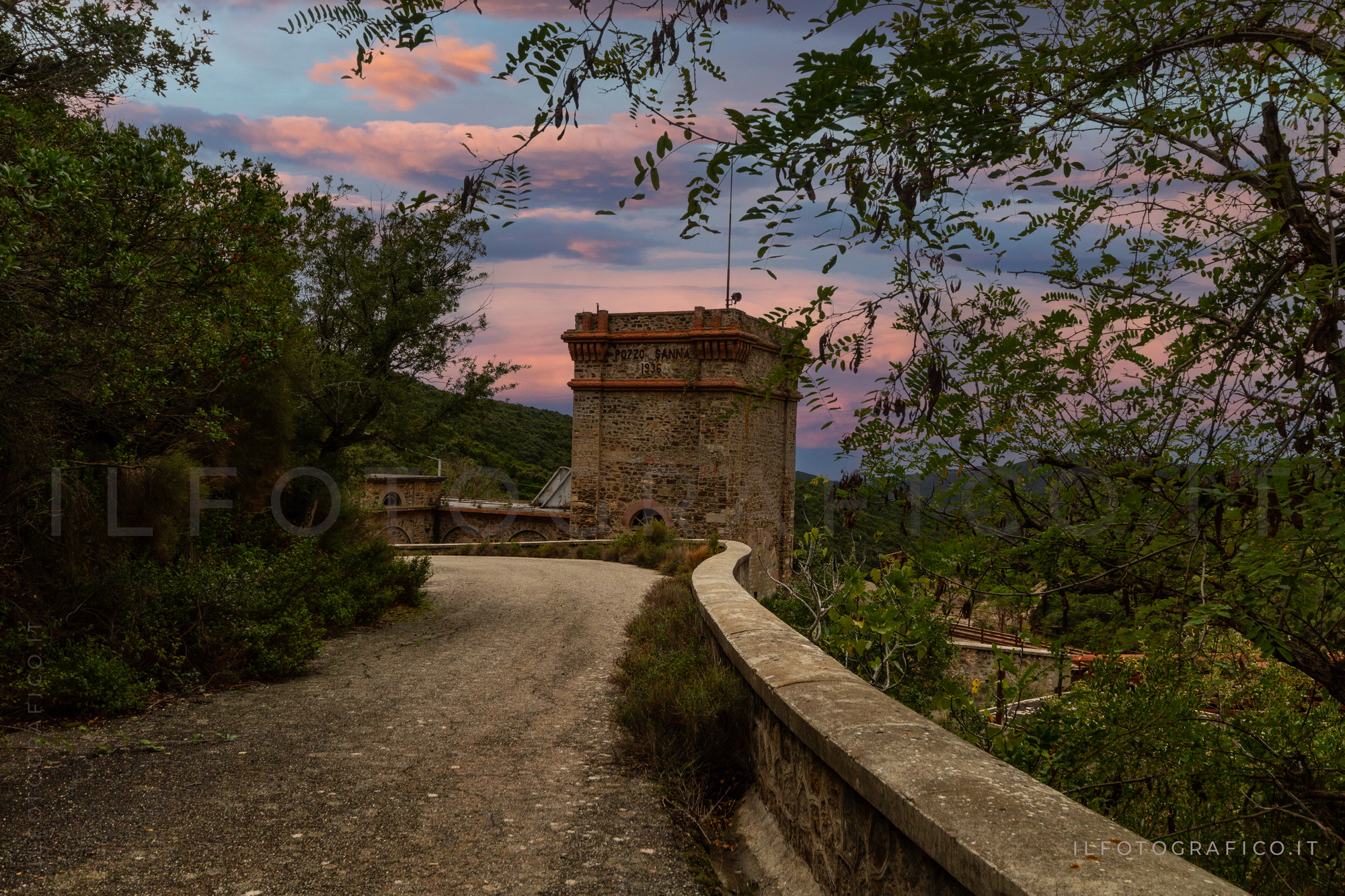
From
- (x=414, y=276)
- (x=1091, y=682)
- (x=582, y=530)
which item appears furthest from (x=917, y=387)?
(x=582, y=530)

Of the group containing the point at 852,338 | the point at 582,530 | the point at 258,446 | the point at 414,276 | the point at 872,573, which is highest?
the point at 414,276

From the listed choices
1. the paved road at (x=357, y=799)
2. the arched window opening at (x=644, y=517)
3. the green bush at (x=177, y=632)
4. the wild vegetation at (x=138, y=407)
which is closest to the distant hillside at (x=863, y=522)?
the paved road at (x=357, y=799)

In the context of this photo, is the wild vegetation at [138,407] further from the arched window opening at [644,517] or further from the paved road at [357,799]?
the arched window opening at [644,517]

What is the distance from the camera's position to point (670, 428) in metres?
20.4

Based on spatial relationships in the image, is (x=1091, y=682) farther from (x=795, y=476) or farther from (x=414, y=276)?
(x=795, y=476)

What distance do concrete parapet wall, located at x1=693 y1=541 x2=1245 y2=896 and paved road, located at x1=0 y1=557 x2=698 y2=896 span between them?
24.1 inches

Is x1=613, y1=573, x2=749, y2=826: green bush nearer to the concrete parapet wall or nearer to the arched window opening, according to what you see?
the concrete parapet wall

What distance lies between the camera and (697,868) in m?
3.03

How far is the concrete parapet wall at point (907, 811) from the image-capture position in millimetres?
1676

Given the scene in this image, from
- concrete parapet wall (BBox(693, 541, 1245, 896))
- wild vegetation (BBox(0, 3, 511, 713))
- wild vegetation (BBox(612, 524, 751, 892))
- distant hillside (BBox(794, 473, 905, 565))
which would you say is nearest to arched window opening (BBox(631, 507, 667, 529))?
wild vegetation (BBox(0, 3, 511, 713))

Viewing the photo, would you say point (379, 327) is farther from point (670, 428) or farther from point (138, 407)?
point (670, 428)

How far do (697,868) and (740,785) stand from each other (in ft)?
2.36

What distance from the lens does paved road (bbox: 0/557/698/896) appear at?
9.48ft

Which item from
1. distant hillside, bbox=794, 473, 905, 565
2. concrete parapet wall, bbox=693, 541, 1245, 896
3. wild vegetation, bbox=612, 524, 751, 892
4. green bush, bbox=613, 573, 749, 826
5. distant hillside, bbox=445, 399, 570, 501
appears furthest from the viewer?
distant hillside, bbox=445, 399, 570, 501
